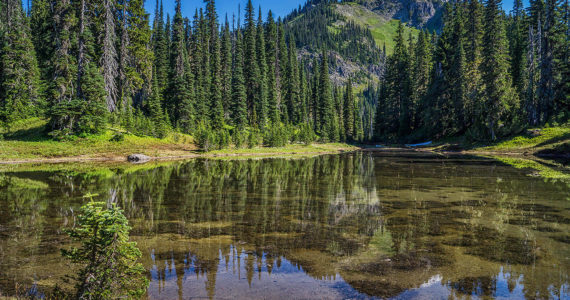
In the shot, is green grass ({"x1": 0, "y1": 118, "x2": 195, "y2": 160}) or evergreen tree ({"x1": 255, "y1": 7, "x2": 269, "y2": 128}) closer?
green grass ({"x1": 0, "y1": 118, "x2": 195, "y2": 160})

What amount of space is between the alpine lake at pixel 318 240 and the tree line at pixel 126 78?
70.1 feet

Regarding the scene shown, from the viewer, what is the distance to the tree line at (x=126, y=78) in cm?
3425

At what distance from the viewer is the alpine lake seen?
19.3ft

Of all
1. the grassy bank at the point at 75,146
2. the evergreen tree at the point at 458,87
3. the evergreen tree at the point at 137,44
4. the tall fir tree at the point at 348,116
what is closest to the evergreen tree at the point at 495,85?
the evergreen tree at the point at 458,87

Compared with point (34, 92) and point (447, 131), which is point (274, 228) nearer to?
point (34, 92)

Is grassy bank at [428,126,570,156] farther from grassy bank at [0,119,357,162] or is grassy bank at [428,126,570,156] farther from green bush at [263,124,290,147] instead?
grassy bank at [0,119,357,162]

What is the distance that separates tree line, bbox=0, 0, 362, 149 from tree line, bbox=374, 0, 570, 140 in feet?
66.8

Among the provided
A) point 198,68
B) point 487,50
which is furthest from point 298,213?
point 198,68

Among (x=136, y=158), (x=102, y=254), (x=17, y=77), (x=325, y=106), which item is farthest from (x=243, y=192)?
(x=325, y=106)

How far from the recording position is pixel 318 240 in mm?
8500

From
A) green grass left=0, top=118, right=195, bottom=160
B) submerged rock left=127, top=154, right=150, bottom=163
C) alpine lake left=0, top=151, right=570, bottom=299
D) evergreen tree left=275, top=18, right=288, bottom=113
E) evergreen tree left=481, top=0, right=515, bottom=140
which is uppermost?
evergreen tree left=275, top=18, right=288, bottom=113

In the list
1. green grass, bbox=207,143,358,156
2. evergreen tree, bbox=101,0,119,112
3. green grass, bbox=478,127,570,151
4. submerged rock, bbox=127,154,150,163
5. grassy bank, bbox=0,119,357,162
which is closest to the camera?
grassy bank, bbox=0,119,357,162

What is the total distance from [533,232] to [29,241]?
13.0 metres

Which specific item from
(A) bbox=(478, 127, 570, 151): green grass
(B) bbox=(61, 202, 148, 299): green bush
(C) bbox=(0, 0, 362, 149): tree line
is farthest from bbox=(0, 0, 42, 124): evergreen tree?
(A) bbox=(478, 127, 570, 151): green grass
